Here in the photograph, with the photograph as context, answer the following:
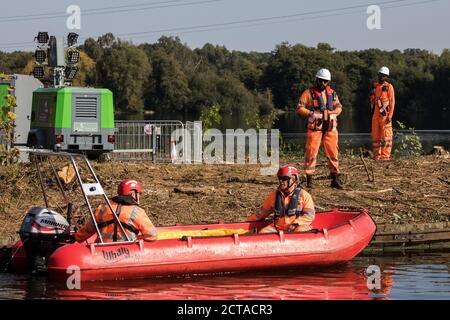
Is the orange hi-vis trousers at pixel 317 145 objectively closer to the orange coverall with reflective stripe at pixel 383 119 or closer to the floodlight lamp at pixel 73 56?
the orange coverall with reflective stripe at pixel 383 119

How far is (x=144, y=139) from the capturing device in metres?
26.5

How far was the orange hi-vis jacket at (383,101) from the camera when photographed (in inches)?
908

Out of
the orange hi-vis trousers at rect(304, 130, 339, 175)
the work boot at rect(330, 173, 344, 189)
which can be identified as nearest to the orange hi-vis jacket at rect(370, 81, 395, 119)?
the work boot at rect(330, 173, 344, 189)

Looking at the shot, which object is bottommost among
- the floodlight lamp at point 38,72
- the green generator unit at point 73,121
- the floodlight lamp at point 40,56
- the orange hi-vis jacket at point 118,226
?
the orange hi-vis jacket at point 118,226

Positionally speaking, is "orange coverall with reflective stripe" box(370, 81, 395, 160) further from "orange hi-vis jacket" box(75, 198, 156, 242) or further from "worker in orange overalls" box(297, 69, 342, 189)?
"orange hi-vis jacket" box(75, 198, 156, 242)

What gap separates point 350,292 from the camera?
12.5 meters

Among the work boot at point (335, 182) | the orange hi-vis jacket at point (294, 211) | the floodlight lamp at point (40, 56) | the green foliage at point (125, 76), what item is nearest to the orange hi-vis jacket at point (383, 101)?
the work boot at point (335, 182)

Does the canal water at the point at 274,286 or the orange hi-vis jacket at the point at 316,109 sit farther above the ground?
the orange hi-vis jacket at the point at 316,109

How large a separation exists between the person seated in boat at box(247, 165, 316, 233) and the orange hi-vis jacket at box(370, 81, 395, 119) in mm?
9544

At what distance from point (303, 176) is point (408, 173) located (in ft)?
7.76

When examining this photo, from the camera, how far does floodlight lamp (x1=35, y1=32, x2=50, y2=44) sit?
26859 millimetres

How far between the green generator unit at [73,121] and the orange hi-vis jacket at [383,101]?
6.98m

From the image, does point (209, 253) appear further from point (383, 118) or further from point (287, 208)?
point (383, 118)
